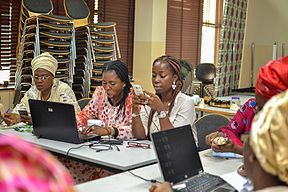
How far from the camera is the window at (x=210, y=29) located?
8227 mm

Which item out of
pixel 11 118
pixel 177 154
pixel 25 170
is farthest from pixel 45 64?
pixel 25 170

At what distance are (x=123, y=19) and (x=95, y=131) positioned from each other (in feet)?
12.9

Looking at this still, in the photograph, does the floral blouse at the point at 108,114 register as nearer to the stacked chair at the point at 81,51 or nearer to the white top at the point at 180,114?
the white top at the point at 180,114

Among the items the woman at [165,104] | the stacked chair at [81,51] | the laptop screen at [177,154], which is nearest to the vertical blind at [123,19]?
the stacked chair at [81,51]

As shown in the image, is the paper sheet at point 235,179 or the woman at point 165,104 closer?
the paper sheet at point 235,179

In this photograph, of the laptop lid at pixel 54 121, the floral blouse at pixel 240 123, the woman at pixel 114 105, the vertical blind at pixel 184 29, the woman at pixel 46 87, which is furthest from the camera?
the vertical blind at pixel 184 29

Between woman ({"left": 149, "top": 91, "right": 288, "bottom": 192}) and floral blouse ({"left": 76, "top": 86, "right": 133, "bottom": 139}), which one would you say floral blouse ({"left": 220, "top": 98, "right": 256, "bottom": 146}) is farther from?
woman ({"left": 149, "top": 91, "right": 288, "bottom": 192})

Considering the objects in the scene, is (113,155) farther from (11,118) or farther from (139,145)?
(11,118)

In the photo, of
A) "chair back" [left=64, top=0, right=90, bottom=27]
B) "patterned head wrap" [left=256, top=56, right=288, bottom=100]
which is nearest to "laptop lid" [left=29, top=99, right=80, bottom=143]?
"patterned head wrap" [left=256, top=56, right=288, bottom=100]

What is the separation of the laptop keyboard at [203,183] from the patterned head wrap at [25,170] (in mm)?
1417

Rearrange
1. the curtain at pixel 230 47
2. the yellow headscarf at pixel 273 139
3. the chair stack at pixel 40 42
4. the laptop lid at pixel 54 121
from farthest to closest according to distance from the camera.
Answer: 1. the curtain at pixel 230 47
2. the chair stack at pixel 40 42
3. the laptop lid at pixel 54 121
4. the yellow headscarf at pixel 273 139

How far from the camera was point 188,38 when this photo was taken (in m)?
7.80

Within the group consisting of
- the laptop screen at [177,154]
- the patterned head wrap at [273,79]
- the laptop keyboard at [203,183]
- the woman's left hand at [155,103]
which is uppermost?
the patterned head wrap at [273,79]

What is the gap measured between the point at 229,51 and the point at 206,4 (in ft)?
7.86
